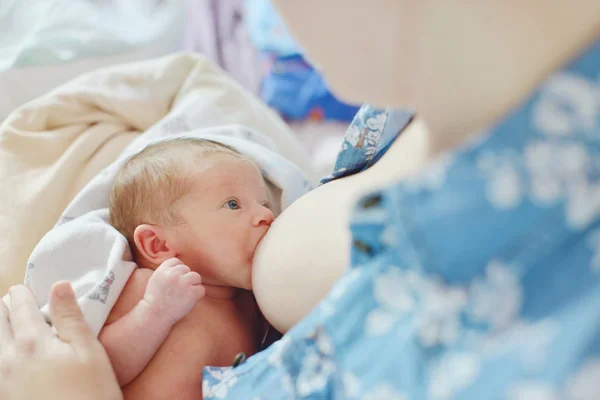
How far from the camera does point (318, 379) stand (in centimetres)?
58

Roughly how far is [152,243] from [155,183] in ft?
0.29

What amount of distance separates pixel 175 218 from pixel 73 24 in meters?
0.82

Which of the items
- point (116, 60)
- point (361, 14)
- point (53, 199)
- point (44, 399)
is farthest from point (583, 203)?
point (116, 60)

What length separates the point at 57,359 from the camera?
0.67 metres

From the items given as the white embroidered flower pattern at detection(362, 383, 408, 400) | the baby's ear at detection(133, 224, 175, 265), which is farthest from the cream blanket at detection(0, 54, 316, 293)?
the white embroidered flower pattern at detection(362, 383, 408, 400)

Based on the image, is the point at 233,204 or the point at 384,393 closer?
the point at 384,393

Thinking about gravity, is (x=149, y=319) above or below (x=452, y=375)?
below

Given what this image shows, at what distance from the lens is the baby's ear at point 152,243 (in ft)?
2.97

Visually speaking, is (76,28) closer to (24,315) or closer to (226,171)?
(226,171)

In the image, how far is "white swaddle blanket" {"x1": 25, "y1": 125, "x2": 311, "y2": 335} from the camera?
2.72 ft

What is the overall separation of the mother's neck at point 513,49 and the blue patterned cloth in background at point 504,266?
1.2 inches

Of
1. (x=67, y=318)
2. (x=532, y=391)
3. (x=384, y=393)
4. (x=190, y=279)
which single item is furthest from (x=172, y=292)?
(x=532, y=391)

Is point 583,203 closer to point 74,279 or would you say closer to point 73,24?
point 74,279

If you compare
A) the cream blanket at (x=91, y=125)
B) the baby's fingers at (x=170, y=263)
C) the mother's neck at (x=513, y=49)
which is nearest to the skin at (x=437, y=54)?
the mother's neck at (x=513, y=49)
